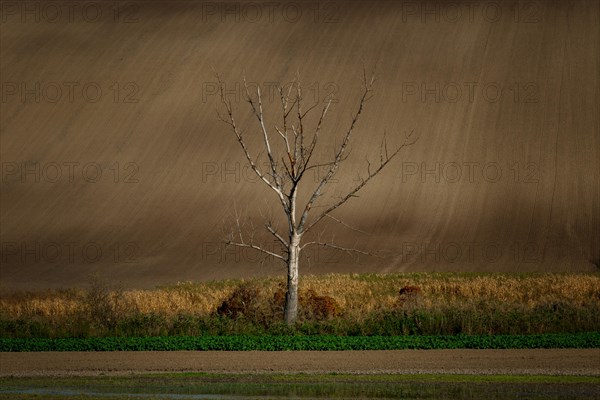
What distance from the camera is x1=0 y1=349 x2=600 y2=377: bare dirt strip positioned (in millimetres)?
22844

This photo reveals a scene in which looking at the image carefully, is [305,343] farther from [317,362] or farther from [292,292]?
[292,292]

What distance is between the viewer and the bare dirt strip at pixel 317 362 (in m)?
22.8

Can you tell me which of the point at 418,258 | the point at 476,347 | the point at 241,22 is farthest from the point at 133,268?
the point at 476,347

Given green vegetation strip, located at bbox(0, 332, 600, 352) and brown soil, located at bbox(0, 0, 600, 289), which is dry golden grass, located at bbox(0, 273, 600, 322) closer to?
green vegetation strip, located at bbox(0, 332, 600, 352)

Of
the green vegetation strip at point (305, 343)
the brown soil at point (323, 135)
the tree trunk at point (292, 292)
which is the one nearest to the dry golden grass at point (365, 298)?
the tree trunk at point (292, 292)

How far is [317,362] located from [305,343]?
7.89 feet

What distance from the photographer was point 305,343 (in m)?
26.2

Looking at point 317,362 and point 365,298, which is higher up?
point 365,298

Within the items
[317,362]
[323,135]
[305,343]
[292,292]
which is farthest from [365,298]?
[323,135]

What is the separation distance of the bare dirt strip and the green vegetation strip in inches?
24.1

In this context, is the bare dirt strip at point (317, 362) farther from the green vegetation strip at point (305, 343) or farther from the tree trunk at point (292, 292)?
the tree trunk at point (292, 292)

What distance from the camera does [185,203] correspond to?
81.9 meters

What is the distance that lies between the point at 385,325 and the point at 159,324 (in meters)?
5.47

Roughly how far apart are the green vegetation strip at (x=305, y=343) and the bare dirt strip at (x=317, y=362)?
0.61 metres
